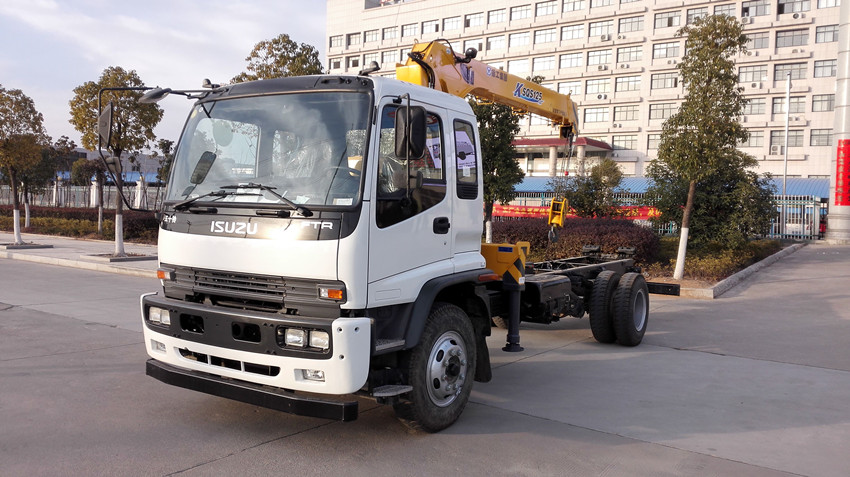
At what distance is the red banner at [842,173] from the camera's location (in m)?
25.3

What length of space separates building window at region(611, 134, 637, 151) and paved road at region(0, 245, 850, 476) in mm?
51218

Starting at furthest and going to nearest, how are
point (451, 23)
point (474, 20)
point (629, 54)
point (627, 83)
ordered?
point (451, 23), point (474, 20), point (627, 83), point (629, 54)

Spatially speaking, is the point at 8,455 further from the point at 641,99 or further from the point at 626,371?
the point at 641,99

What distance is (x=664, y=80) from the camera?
55719mm

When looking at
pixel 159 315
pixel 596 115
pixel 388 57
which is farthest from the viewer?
pixel 388 57

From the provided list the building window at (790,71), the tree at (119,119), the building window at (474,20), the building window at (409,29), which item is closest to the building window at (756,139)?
the building window at (790,71)

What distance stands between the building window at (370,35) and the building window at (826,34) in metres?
41.6

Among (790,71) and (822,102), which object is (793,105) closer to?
(822,102)

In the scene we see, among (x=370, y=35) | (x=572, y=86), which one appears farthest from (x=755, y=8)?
(x=370, y=35)

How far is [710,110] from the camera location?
520 inches

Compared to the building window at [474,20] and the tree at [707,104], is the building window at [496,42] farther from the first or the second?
the tree at [707,104]

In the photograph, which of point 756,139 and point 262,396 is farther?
point 756,139

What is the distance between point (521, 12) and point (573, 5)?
5.31 meters

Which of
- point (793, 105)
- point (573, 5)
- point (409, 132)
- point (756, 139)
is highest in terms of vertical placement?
point (573, 5)
